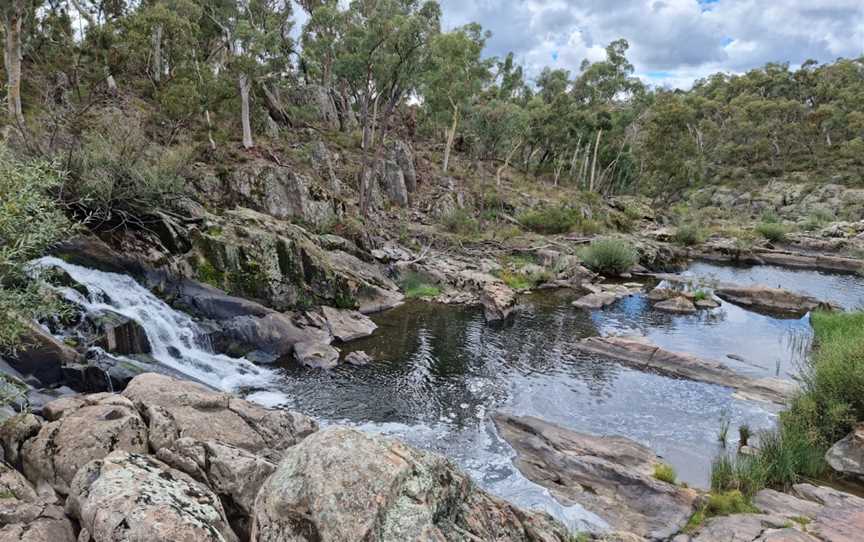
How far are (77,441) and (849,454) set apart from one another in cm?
1309

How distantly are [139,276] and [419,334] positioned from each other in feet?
32.8

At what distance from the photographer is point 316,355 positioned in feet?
54.4

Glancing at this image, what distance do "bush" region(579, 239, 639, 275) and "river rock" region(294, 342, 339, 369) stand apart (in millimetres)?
21502

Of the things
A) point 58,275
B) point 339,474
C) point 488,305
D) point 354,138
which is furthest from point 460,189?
point 339,474

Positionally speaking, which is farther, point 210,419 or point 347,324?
point 347,324

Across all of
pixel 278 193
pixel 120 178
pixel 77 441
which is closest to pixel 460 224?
pixel 278 193

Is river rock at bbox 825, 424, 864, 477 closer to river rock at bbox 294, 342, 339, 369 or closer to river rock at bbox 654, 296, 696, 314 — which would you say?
river rock at bbox 294, 342, 339, 369

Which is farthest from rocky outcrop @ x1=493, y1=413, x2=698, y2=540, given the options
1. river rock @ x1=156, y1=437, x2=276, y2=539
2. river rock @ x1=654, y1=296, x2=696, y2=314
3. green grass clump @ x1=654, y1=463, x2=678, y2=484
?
river rock @ x1=654, y1=296, x2=696, y2=314

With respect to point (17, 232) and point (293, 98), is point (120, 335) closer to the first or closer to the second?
point (17, 232)

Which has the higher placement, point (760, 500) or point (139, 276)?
point (139, 276)

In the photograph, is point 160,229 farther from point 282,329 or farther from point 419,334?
point 419,334

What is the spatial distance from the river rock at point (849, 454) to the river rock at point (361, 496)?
29.9ft

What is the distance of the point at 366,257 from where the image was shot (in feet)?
89.6

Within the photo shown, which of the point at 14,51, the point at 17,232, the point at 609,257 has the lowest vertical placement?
the point at 609,257
